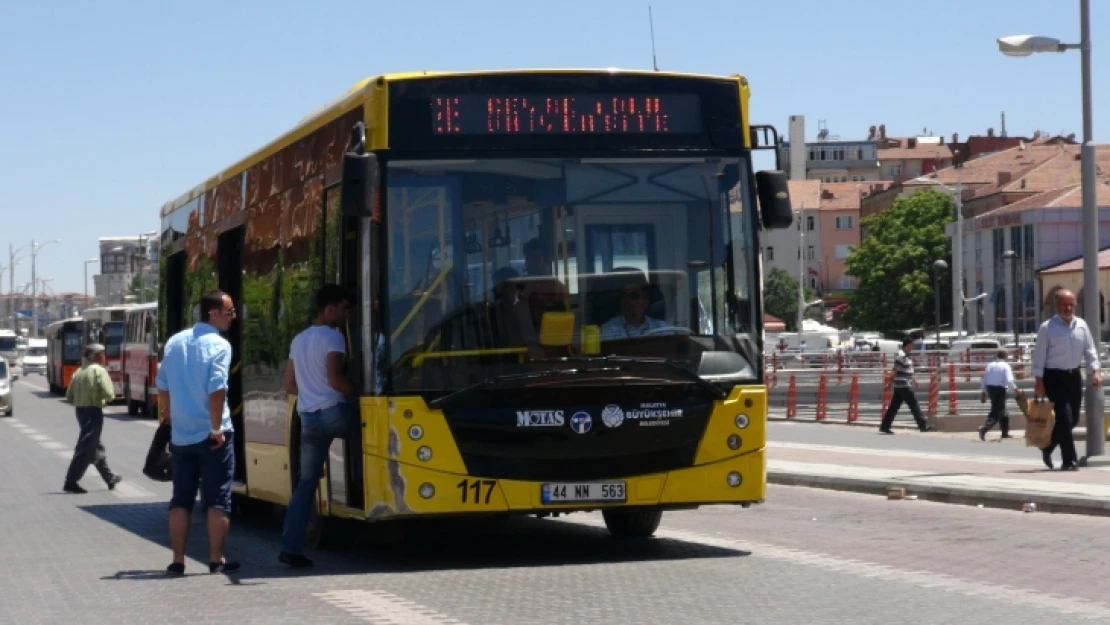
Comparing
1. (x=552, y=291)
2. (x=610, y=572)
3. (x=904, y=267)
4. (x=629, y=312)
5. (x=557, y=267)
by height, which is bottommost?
(x=610, y=572)

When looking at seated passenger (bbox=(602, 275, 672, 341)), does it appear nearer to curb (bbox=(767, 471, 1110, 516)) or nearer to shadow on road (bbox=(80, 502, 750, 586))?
shadow on road (bbox=(80, 502, 750, 586))

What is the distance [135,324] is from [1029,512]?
42.3 metres

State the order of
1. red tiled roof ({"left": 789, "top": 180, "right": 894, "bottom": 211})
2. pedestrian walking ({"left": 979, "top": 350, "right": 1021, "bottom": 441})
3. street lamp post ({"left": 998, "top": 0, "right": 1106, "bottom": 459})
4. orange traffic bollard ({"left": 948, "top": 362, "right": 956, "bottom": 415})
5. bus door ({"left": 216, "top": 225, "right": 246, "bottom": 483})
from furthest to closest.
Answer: red tiled roof ({"left": 789, "top": 180, "right": 894, "bottom": 211}) < orange traffic bollard ({"left": 948, "top": 362, "right": 956, "bottom": 415}) < pedestrian walking ({"left": 979, "top": 350, "right": 1021, "bottom": 441}) < street lamp post ({"left": 998, "top": 0, "right": 1106, "bottom": 459}) < bus door ({"left": 216, "top": 225, "right": 246, "bottom": 483})

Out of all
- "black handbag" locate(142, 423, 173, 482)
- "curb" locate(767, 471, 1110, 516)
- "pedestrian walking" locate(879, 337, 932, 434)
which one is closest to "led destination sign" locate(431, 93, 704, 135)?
"black handbag" locate(142, 423, 173, 482)

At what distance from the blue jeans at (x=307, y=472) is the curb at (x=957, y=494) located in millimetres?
6692

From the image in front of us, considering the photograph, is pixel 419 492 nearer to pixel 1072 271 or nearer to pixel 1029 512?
pixel 1029 512

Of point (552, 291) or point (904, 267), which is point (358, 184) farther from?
point (904, 267)

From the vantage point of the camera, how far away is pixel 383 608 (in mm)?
10516

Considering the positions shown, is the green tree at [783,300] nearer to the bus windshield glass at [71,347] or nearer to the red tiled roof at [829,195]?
the red tiled roof at [829,195]

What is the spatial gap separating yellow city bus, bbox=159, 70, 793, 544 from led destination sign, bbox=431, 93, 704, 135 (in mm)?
12

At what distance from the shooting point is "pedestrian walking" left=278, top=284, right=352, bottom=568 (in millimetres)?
12703

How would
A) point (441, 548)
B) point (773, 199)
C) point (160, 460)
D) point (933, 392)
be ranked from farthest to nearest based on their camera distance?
1. point (933, 392)
2. point (160, 460)
3. point (441, 548)
4. point (773, 199)

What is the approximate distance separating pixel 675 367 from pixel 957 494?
6.92 meters

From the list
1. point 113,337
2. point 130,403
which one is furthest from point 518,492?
point 113,337
